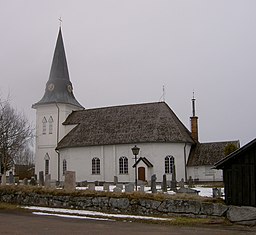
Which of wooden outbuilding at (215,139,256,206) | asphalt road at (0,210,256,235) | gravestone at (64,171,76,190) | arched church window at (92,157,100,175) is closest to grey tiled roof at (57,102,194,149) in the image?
arched church window at (92,157,100,175)

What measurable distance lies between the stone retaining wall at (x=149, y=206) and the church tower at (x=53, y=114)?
1132 inches

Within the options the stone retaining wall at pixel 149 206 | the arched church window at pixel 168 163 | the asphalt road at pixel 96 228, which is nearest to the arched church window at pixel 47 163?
the arched church window at pixel 168 163

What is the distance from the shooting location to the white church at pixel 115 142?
45.4 meters

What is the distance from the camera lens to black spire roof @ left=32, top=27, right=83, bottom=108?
180 feet

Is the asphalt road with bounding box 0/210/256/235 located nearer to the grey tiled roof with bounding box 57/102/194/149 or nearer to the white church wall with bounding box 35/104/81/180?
the grey tiled roof with bounding box 57/102/194/149

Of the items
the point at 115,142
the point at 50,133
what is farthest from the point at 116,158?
the point at 50,133

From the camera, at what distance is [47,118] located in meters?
54.3

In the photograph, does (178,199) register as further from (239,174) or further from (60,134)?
(60,134)

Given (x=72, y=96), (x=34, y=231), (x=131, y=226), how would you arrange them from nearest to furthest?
(x=34, y=231) < (x=131, y=226) < (x=72, y=96)

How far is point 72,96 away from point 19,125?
17156 mm

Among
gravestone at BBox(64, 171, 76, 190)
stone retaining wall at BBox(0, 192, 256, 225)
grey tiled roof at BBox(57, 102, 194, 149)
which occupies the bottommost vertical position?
stone retaining wall at BBox(0, 192, 256, 225)

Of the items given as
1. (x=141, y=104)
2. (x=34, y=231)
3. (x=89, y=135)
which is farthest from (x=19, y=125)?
(x=34, y=231)

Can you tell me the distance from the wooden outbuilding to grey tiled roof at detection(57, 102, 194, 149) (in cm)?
2563

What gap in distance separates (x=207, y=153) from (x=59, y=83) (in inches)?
876
